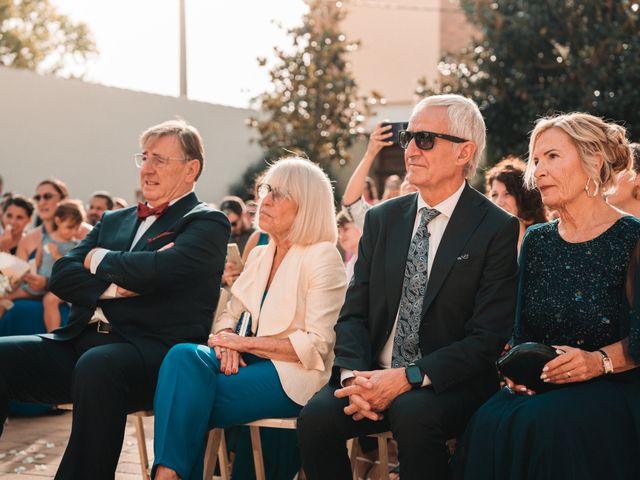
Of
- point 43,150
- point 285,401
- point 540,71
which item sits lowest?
point 285,401

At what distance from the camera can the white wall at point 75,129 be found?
45.7ft

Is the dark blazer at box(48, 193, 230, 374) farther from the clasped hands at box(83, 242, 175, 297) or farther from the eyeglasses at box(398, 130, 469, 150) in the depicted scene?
the eyeglasses at box(398, 130, 469, 150)

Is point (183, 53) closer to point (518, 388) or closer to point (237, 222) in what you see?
point (237, 222)

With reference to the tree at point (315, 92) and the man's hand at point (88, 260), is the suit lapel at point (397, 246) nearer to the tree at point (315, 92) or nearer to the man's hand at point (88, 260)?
the man's hand at point (88, 260)

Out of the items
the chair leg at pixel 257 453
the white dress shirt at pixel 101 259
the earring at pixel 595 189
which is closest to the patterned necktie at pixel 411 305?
the earring at pixel 595 189

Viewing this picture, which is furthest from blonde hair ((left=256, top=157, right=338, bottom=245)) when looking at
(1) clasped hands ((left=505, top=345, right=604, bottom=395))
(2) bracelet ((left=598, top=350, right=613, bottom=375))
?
(2) bracelet ((left=598, top=350, right=613, bottom=375))

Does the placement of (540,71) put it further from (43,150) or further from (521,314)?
(521,314)

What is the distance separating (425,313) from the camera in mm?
3768

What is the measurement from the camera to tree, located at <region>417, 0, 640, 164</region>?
47.5 ft

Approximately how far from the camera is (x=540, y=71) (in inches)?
614

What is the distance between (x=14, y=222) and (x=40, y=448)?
3289 mm

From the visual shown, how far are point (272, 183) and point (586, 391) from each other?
5.65 feet

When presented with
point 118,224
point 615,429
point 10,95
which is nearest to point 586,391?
point 615,429

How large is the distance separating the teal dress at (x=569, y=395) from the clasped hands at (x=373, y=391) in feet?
1.04
